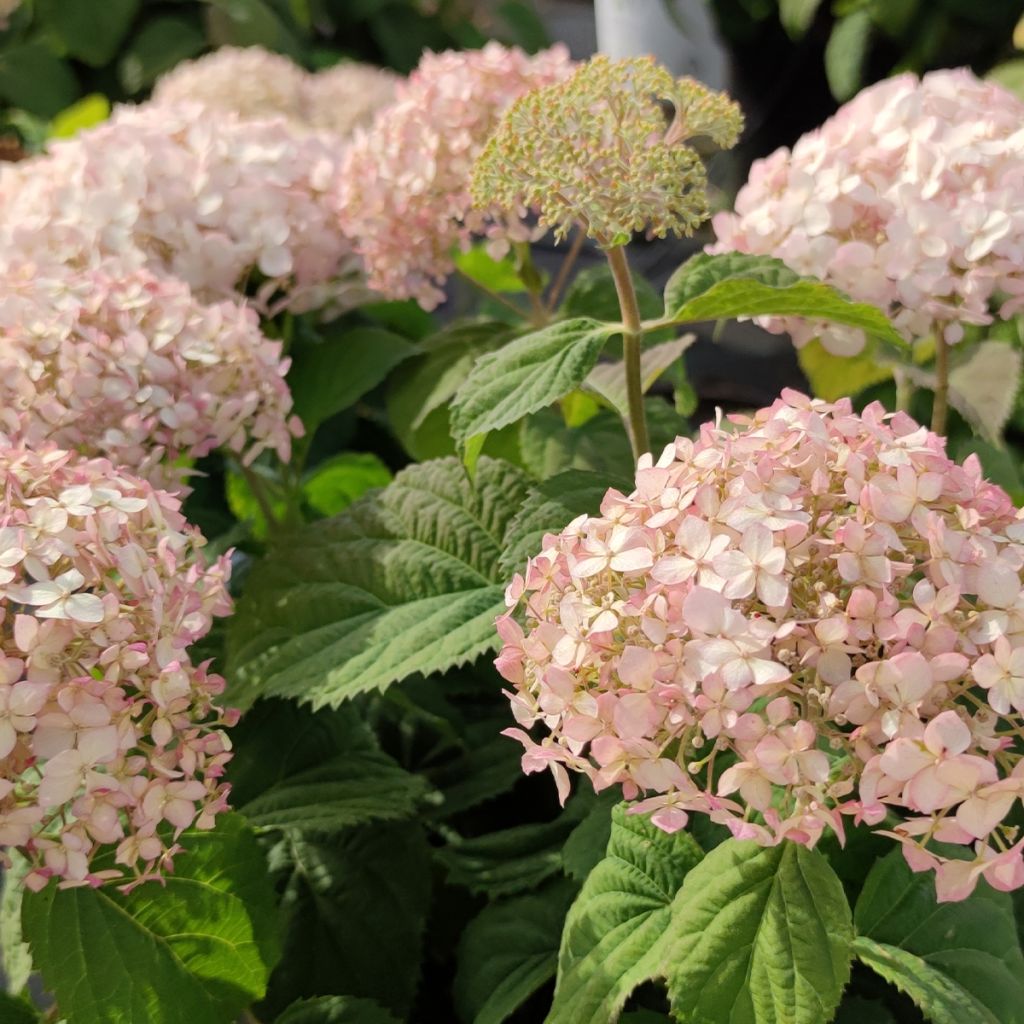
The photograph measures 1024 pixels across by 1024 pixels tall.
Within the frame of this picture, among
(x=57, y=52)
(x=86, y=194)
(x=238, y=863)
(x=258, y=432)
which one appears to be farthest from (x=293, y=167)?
(x=57, y=52)

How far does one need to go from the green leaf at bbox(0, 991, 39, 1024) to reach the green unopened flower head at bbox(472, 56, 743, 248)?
508mm

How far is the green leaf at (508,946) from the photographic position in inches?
25.3

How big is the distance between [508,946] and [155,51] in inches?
79.6

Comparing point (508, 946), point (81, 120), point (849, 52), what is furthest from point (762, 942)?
point (849, 52)

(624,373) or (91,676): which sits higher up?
(91,676)

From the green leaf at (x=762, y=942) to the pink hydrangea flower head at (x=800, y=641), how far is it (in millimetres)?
64

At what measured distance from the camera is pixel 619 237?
1.84ft

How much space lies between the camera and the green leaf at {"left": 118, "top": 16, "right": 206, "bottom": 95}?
219cm

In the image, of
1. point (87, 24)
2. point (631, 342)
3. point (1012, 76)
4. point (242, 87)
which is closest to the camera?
point (631, 342)

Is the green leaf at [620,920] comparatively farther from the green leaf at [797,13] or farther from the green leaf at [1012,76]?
the green leaf at [797,13]

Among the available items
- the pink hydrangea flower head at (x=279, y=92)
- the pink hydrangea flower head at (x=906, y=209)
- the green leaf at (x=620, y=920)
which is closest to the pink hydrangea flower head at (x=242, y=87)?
the pink hydrangea flower head at (x=279, y=92)

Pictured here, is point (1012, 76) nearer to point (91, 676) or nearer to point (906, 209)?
point (906, 209)

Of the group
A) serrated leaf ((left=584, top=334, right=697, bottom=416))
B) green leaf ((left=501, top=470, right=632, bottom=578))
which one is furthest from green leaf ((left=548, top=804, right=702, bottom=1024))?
serrated leaf ((left=584, top=334, right=697, bottom=416))

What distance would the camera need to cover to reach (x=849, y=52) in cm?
205
